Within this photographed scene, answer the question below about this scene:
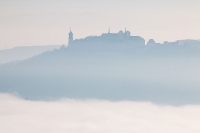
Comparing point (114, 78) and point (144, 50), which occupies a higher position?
point (144, 50)

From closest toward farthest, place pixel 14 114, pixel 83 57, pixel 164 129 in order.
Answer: pixel 164 129 → pixel 14 114 → pixel 83 57

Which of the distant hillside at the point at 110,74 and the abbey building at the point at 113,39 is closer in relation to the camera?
the abbey building at the point at 113,39

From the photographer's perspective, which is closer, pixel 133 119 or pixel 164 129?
pixel 164 129

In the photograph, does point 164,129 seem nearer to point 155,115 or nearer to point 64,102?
point 155,115

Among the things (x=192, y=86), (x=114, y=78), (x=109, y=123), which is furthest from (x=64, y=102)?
(x=192, y=86)

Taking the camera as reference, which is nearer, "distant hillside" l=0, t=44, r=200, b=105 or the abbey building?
the abbey building

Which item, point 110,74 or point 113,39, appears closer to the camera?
point 113,39

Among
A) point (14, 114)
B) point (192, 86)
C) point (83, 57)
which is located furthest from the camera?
point (83, 57)

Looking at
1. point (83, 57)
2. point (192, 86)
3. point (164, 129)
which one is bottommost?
point (164, 129)
